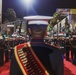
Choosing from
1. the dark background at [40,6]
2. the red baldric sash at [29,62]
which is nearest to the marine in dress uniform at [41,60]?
the red baldric sash at [29,62]

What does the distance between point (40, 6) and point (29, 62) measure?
14678mm

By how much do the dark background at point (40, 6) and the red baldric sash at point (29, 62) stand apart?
43.3 ft

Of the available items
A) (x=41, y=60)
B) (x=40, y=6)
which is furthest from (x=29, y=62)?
(x=40, y=6)

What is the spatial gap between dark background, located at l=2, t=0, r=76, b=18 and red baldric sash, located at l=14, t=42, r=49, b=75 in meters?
13.2

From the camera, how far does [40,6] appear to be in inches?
627

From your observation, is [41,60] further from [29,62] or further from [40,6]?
[40,6]

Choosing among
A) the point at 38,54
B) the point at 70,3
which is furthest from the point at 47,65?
the point at 70,3

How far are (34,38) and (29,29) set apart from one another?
84mm

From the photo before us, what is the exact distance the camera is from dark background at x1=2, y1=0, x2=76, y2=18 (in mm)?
14922

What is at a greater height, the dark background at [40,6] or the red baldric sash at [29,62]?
the dark background at [40,6]

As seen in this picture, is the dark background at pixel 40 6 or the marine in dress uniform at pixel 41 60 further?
the dark background at pixel 40 6

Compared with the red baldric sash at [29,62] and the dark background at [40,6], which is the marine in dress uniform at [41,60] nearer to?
the red baldric sash at [29,62]

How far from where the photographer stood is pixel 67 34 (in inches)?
282

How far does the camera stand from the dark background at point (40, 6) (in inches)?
587
